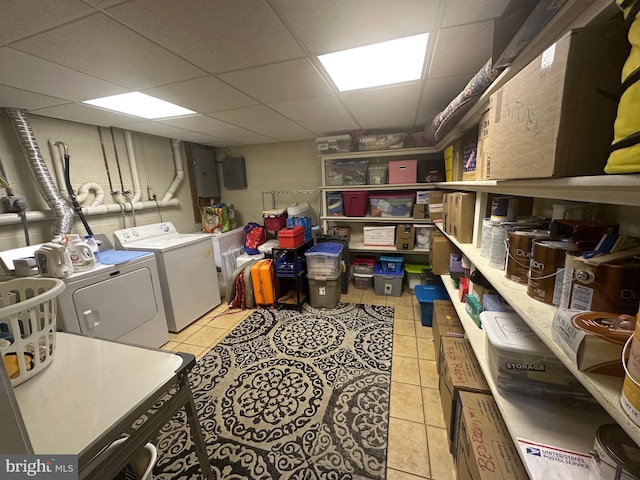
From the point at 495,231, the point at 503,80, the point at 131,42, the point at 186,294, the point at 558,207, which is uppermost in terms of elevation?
the point at 131,42

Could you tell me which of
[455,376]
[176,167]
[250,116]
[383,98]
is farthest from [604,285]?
[176,167]

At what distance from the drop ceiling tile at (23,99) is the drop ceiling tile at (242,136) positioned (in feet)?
4.63

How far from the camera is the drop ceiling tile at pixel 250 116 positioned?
2299 mm

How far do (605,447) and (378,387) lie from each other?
4.48 ft

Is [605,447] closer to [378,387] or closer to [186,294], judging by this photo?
[378,387]

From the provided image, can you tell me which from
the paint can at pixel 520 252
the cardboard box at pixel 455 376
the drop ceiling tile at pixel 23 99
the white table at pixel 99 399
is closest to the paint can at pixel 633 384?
the paint can at pixel 520 252

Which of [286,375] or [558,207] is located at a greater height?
[558,207]

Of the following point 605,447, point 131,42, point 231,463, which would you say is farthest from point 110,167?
point 605,447

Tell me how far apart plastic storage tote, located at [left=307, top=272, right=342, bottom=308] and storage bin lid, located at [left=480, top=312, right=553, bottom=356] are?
6.12ft

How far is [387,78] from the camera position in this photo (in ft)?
5.81

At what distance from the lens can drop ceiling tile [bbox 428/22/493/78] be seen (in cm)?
125

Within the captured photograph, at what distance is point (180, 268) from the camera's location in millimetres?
2551

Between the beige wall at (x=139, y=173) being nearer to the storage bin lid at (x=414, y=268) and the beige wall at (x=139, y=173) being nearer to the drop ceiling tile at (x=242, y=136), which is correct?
the drop ceiling tile at (x=242, y=136)

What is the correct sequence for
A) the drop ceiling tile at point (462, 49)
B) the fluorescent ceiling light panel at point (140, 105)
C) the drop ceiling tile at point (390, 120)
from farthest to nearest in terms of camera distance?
the drop ceiling tile at point (390, 120) → the fluorescent ceiling light panel at point (140, 105) → the drop ceiling tile at point (462, 49)
